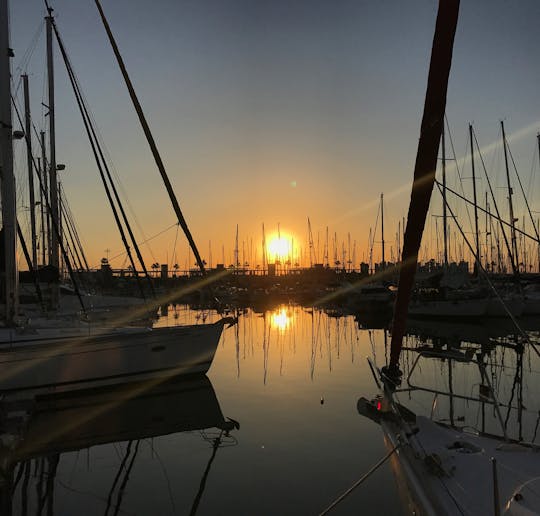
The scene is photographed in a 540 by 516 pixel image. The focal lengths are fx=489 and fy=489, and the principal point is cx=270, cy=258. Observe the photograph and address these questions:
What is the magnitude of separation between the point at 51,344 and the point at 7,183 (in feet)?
16.8

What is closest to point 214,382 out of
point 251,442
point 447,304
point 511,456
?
point 251,442

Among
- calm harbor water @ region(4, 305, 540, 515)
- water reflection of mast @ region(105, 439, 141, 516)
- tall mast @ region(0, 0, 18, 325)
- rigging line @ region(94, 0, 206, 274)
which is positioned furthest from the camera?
rigging line @ region(94, 0, 206, 274)

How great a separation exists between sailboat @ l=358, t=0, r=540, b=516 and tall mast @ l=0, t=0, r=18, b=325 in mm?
11713

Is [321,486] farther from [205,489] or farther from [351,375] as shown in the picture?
[351,375]

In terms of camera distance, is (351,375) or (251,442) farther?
(351,375)

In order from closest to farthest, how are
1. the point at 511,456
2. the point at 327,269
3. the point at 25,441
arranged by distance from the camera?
1. the point at 511,456
2. the point at 25,441
3. the point at 327,269

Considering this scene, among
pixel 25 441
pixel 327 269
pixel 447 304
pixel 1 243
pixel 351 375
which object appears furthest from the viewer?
pixel 327 269

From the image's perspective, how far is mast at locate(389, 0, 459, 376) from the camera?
7.18 metres

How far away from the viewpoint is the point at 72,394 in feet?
50.8

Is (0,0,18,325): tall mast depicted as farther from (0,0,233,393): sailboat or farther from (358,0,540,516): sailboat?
(358,0,540,516): sailboat

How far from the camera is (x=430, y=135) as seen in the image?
24.6ft

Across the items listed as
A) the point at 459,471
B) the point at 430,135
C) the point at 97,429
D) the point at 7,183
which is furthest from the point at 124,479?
the point at 7,183

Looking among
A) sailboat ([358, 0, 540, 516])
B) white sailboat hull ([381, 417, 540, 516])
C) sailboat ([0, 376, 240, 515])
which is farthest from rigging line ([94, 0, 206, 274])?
white sailboat hull ([381, 417, 540, 516])

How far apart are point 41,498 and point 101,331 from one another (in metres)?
7.54
